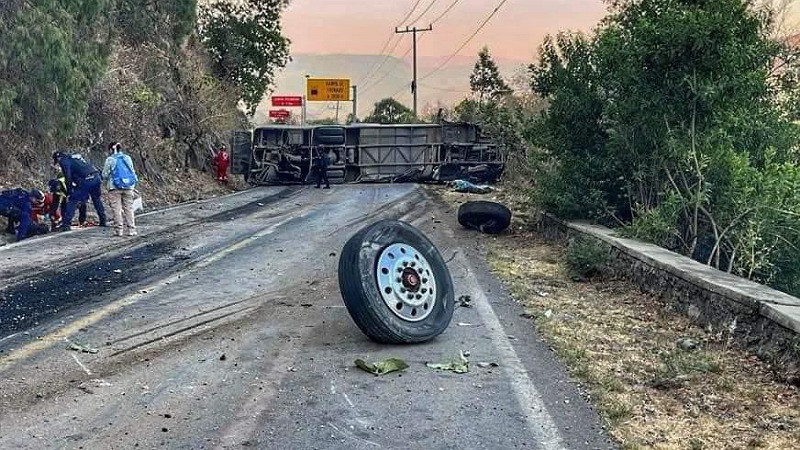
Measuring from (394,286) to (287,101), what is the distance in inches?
1902

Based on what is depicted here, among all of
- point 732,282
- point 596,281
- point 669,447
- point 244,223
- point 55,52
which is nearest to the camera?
point 669,447

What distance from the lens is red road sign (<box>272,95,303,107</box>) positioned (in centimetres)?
5259

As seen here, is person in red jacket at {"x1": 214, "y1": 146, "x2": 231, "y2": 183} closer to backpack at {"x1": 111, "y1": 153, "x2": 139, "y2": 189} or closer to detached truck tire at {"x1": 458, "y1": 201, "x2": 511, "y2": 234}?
backpack at {"x1": 111, "y1": 153, "x2": 139, "y2": 189}

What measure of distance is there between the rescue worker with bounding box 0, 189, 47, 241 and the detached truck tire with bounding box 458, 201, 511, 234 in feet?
24.3

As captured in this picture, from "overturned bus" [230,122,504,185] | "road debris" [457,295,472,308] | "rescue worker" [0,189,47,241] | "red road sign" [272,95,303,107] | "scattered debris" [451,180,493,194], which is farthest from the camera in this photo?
"red road sign" [272,95,303,107]

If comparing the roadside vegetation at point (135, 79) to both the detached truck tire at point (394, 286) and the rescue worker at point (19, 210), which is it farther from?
the detached truck tire at point (394, 286)

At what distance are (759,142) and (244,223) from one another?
30.4 ft

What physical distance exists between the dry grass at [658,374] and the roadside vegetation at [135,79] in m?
10.3

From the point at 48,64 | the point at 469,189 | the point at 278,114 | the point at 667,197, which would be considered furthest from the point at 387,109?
the point at 667,197

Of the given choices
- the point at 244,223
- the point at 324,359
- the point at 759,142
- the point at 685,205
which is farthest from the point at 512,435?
the point at 244,223

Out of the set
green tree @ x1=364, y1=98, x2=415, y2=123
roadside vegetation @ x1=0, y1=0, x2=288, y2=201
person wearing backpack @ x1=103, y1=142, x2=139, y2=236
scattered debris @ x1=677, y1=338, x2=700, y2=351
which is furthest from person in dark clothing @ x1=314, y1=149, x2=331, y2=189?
green tree @ x1=364, y1=98, x2=415, y2=123

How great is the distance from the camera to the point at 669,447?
421 cm

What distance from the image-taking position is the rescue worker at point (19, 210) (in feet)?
39.9

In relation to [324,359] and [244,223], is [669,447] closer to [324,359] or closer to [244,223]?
[324,359]
